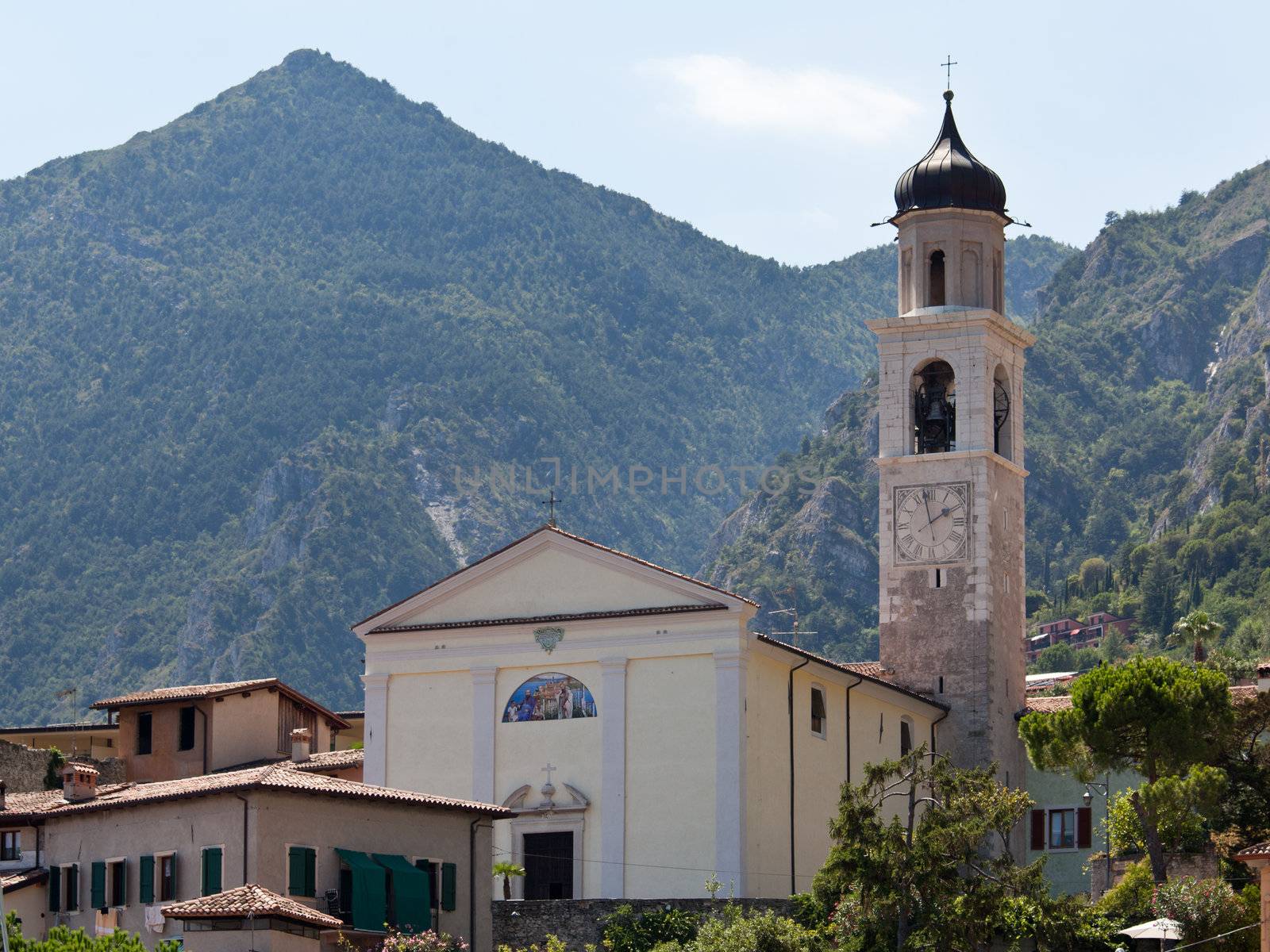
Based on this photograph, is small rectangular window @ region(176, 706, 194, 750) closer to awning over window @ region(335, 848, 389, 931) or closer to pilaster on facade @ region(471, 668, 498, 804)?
pilaster on facade @ region(471, 668, 498, 804)

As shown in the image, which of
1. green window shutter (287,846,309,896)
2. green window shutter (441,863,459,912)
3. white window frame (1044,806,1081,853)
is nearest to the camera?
green window shutter (287,846,309,896)

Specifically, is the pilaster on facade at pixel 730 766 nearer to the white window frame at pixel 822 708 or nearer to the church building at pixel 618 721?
the church building at pixel 618 721

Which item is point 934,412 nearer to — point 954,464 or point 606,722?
point 954,464

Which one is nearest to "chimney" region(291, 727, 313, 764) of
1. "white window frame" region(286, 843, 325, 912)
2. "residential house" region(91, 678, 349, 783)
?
"residential house" region(91, 678, 349, 783)

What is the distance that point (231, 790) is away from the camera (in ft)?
147

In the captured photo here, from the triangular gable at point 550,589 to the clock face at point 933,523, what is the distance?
39.7 ft

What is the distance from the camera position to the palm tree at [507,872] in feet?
183

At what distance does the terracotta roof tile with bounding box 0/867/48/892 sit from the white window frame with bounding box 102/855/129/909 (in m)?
1.99

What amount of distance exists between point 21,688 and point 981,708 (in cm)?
12594

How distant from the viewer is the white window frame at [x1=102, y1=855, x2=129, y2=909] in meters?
47.3

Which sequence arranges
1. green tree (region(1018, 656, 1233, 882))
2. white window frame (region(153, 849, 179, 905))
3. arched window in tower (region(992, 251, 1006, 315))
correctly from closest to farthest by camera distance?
white window frame (region(153, 849, 179, 905)), green tree (region(1018, 656, 1233, 882)), arched window in tower (region(992, 251, 1006, 315))

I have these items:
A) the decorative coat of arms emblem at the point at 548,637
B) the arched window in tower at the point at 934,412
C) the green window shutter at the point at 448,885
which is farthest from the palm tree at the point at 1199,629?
the green window shutter at the point at 448,885

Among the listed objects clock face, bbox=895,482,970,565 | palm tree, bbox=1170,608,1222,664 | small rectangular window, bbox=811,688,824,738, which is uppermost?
clock face, bbox=895,482,970,565

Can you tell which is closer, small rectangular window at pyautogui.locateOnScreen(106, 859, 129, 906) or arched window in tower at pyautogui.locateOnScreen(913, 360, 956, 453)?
small rectangular window at pyautogui.locateOnScreen(106, 859, 129, 906)
